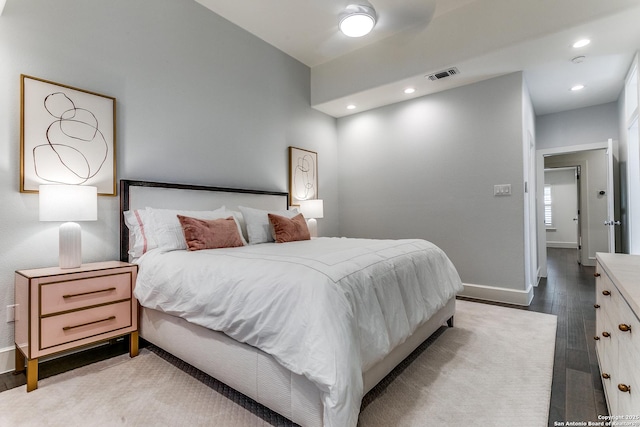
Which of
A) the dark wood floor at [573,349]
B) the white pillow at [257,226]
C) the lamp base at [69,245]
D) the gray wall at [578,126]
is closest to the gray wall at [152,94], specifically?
the lamp base at [69,245]

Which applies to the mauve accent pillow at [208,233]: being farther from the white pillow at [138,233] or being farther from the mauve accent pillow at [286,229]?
the mauve accent pillow at [286,229]

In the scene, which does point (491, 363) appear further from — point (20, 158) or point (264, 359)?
point (20, 158)

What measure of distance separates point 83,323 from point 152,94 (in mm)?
1972

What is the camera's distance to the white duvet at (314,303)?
126cm

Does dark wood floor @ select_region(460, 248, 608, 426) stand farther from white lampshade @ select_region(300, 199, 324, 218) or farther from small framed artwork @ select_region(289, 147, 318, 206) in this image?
small framed artwork @ select_region(289, 147, 318, 206)

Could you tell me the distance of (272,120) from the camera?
398 centimetres

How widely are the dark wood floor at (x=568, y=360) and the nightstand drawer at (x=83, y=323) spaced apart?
33 centimetres

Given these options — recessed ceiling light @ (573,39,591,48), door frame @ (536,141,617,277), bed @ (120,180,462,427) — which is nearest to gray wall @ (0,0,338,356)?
bed @ (120,180,462,427)

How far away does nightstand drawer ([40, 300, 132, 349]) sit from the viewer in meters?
1.86

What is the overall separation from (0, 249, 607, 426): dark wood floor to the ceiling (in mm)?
2578

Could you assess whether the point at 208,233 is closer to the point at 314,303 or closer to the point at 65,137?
the point at 65,137

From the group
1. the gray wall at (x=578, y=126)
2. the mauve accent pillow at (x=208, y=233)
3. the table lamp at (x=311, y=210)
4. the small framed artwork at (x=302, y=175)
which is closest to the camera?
the mauve accent pillow at (x=208, y=233)

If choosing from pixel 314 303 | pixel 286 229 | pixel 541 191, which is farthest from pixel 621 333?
pixel 541 191

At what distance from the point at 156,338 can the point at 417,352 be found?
6.10 feet
